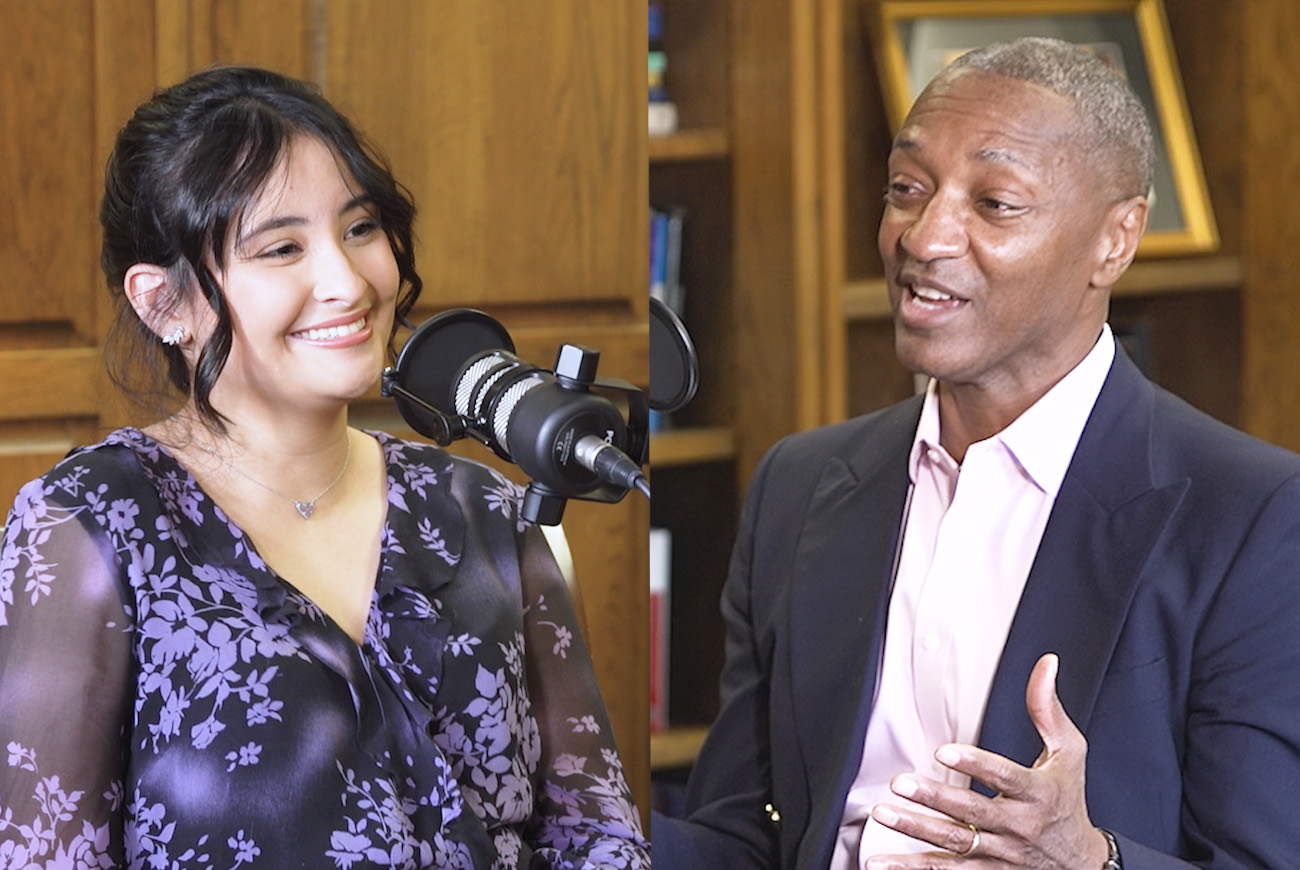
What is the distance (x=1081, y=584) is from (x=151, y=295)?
39cm

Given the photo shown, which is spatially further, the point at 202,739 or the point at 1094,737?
the point at 1094,737

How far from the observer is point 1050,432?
26.4 inches

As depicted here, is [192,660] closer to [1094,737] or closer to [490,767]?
[490,767]

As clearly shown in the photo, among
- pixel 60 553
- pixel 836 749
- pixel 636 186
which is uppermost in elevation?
pixel 636 186

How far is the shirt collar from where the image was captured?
67 cm

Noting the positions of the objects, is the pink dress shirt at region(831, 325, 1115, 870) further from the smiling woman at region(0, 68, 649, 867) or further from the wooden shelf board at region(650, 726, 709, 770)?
the smiling woman at region(0, 68, 649, 867)

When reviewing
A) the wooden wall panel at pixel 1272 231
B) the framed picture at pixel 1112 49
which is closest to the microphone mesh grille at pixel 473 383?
the framed picture at pixel 1112 49

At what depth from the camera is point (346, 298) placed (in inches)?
18.7

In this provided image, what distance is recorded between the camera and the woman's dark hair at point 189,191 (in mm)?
465

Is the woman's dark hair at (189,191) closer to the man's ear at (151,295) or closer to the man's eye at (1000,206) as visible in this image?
the man's ear at (151,295)

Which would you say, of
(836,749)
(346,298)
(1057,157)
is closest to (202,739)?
(346,298)

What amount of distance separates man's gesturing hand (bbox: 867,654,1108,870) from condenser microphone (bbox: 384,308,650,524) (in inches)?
6.1

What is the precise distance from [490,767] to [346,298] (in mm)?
160

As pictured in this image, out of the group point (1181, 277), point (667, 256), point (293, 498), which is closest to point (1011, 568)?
point (667, 256)
